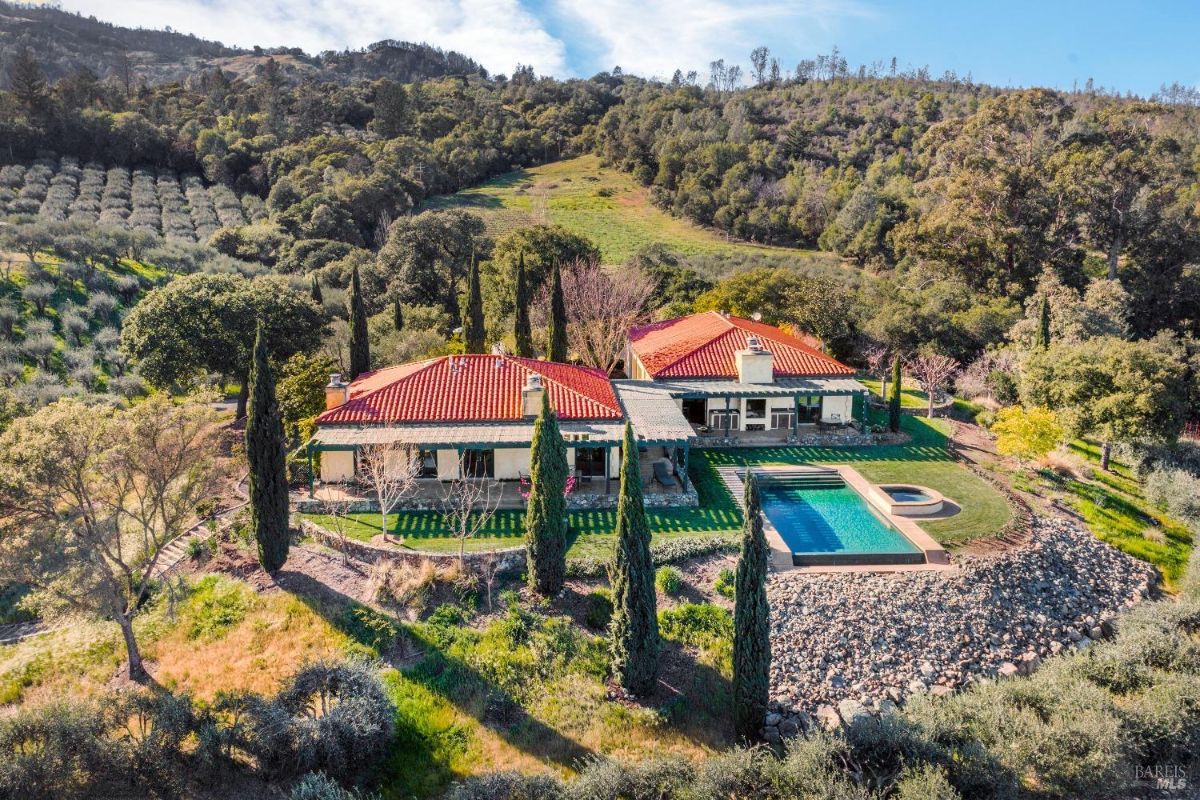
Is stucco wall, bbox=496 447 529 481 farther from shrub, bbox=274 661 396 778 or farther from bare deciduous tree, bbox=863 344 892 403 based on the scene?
bare deciduous tree, bbox=863 344 892 403

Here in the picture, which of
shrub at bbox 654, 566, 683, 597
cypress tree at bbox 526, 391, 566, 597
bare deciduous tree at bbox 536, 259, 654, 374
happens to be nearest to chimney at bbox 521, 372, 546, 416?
cypress tree at bbox 526, 391, 566, 597

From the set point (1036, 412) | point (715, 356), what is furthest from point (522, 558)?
point (1036, 412)

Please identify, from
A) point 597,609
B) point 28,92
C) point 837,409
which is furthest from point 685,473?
point 28,92

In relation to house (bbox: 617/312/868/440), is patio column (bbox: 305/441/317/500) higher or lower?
lower

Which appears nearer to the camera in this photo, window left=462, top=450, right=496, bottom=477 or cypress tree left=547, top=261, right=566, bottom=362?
window left=462, top=450, right=496, bottom=477

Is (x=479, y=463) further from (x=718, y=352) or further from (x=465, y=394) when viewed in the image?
(x=718, y=352)

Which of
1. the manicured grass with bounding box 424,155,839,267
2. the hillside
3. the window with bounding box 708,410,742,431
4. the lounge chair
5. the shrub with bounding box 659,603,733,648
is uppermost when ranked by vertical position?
the hillside
